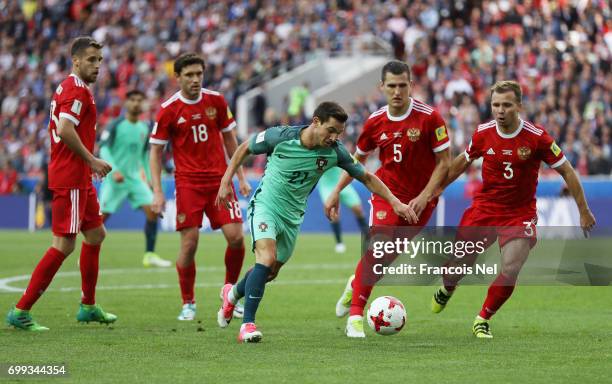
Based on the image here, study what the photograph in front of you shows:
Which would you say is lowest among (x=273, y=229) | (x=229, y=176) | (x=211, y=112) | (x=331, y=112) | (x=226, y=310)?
Answer: (x=226, y=310)

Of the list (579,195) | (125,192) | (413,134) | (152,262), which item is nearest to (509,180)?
(579,195)

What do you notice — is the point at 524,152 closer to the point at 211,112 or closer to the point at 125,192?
the point at 211,112

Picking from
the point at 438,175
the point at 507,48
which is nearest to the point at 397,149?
the point at 438,175

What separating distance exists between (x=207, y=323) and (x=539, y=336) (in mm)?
3191

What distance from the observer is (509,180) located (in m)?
10.2

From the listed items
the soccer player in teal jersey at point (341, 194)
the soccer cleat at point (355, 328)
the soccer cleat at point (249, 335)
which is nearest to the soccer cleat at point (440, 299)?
the soccer cleat at point (355, 328)

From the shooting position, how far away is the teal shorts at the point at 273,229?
971 centimetres

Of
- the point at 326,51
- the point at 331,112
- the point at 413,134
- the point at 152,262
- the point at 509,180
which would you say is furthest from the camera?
the point at 326,51

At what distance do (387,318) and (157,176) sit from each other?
9.54 ft

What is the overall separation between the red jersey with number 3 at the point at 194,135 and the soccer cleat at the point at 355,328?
2.32 metres

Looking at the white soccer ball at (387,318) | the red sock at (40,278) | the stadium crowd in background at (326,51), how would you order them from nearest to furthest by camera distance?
the white soccer ball at (387,318), the red sock at (40,278), the stadium crowd in background at (326,51)

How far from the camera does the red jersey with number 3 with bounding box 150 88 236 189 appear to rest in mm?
11445

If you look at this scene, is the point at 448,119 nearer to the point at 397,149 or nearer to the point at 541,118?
the point at 541,118

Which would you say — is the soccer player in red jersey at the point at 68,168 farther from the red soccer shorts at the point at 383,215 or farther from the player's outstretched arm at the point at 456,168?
the player's outstretched arm at the point at 456,168
